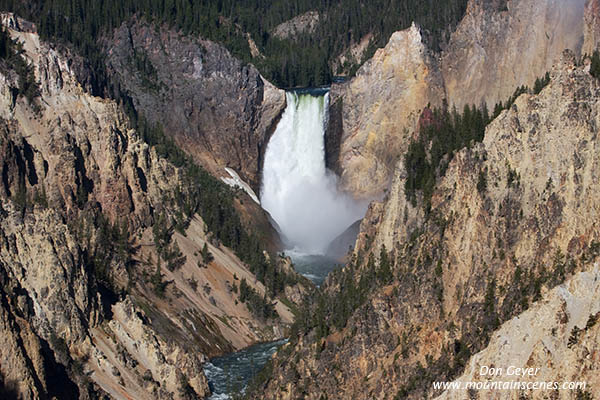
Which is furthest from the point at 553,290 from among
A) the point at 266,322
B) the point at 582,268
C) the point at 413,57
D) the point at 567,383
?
the point at 413,57

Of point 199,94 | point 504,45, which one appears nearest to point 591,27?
point 504,45

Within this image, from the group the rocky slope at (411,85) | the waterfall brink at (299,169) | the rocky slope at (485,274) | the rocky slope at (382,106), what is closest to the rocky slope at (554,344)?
the rocky slope at (485,274)

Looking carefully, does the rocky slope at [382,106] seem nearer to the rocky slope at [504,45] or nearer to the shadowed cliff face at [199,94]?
the rocky slope at [504,45]

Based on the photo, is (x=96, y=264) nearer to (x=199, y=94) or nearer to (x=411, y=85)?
(x=199, y=94)

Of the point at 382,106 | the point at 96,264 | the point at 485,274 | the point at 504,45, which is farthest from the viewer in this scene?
the point at 382,106

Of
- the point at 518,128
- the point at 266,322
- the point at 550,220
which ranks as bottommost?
the point at 266,322

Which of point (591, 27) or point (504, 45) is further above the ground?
point (591, 27)

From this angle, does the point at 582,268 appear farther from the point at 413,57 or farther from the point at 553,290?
the point at 413,57
